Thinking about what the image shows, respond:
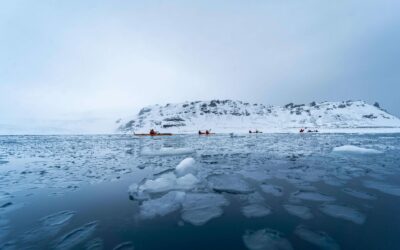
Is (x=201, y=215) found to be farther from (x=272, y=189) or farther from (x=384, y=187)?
(x=384, y=187)

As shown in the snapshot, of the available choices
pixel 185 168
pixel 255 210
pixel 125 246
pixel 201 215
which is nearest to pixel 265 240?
pixel 255 210

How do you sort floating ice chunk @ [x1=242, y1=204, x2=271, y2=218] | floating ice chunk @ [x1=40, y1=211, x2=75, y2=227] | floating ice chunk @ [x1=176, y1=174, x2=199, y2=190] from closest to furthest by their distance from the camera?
floating ice chunk @ [x1=40, y1=211, x2=75, y2=227] < floating ice chunk @ [x1=242, y1=204, x2=271, y2=218] < floating ice chunk @ [x1=176, y1=174, x2=199, y2=190]

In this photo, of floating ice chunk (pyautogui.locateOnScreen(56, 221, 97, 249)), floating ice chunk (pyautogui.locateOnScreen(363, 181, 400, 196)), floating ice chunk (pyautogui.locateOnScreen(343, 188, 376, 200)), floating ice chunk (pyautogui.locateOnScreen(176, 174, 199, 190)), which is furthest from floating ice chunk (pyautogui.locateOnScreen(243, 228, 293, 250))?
floating ice chunk (pyautogui.locateOnScreen(363, 181, 400, 196))

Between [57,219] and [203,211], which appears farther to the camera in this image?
[203,211]

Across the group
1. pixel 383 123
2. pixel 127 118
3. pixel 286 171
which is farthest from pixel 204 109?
pixel 286 171

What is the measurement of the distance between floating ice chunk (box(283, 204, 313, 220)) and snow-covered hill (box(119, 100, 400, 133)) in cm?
6874

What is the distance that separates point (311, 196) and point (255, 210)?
184 centimetres

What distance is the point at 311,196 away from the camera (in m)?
5.25

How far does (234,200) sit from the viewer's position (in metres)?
5.05

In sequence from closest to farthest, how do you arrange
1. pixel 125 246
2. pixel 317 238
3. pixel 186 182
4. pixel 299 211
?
pixel 125 246
pixel 317 238
pixel 299 211
pixel 186 182

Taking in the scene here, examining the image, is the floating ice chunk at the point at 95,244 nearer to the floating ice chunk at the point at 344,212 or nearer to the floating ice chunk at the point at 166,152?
the floating ice chunk at the point at 344,212

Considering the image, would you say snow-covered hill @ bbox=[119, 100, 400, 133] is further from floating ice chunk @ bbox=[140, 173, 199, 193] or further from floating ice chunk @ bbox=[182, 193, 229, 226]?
floating ice chunk @ bbox=[182, 193, 229, 226]

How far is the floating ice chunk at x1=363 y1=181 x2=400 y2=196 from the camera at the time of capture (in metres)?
5.41

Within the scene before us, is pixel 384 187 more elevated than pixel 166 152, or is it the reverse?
pixel 166 152
